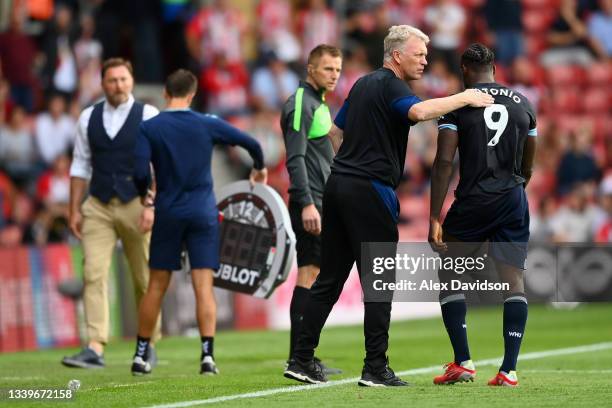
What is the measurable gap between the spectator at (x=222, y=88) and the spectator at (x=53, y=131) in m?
2.84

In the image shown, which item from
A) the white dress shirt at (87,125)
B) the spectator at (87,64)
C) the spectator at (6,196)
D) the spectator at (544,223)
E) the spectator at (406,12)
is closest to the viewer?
the white dress shirt at (87,125)

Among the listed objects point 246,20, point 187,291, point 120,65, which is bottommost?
point 187,291

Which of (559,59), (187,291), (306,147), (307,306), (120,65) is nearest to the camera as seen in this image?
(307,306)

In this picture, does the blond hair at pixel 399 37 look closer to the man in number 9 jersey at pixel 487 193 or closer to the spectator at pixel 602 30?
the man in number 9 jersey at pixel 487 193

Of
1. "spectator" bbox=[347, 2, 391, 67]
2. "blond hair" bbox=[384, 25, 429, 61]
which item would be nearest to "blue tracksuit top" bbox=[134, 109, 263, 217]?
"blond hair" bbox=[384, 25, 429, 61]

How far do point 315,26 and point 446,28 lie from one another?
3.48 metres

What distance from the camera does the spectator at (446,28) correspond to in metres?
26.7

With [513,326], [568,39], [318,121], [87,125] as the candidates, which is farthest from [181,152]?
[568,39]

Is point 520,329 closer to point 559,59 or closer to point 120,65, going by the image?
point 120,65

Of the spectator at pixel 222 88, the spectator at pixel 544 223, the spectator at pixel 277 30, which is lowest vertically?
the spectator at pixel 544 223

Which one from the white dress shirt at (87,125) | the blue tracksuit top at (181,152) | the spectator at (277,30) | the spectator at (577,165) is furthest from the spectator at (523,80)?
the blue tracksuit top at (181,152)

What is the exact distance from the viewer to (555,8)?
2895 centimetres

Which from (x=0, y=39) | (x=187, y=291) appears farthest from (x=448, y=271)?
(x=0, y=39)

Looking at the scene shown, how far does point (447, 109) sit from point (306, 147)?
209 cm
